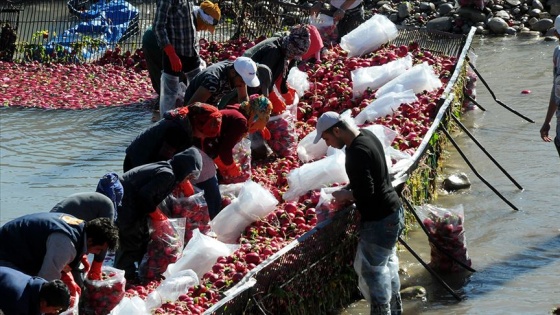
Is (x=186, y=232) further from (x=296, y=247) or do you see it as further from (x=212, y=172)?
(x=296, y=247)

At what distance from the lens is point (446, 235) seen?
7977mm

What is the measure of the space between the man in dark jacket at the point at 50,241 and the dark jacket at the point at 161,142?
1699mm

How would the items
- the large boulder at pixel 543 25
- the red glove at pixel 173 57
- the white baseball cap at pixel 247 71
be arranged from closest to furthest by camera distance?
the white baseball cap at pixel 247 71, the red glove at pixel 173 57, the large boulder at pixel 543 25

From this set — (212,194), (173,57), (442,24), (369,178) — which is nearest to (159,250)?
(212,194)

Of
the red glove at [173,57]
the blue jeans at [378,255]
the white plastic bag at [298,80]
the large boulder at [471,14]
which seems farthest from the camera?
the large boulder at [471,14]

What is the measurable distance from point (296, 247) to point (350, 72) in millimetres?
4753

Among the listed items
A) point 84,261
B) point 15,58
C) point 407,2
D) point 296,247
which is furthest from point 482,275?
point 407,2

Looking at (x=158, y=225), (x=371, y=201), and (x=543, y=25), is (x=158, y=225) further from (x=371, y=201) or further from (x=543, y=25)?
(x=543, y=25)

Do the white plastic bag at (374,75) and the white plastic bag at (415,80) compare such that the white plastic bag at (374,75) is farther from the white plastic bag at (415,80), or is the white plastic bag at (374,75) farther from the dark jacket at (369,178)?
the dark jacket at (369,178)

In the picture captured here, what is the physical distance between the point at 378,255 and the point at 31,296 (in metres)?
2.40

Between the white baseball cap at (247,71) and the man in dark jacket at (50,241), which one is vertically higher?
the white baseball cap at (247,71)

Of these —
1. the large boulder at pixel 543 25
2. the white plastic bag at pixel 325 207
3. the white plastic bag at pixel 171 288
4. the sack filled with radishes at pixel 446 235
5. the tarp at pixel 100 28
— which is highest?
the white plastic bag at pixel 325 207

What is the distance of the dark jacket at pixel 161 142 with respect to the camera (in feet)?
24.9

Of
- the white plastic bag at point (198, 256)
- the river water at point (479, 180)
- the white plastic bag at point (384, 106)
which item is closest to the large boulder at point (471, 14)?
the river water at point (479, 180)
